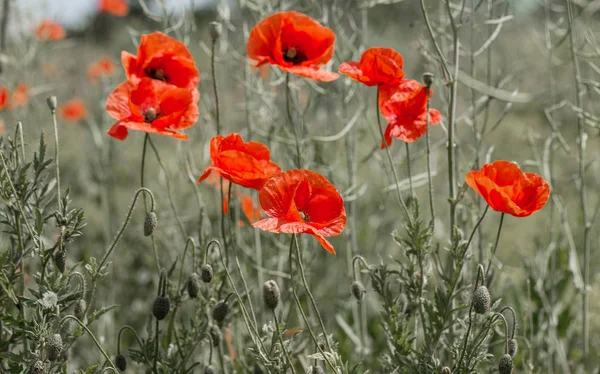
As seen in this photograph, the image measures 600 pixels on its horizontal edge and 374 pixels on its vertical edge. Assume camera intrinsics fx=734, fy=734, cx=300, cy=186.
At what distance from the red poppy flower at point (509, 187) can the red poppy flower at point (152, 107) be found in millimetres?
673

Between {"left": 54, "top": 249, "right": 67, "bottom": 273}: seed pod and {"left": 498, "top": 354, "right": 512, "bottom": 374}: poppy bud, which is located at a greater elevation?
{"left": 54, "top": 249, "right": 67, "bottom": 273}: seed pod

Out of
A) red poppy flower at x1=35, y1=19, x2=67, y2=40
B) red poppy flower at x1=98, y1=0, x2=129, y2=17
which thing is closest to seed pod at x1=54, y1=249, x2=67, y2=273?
red poppy flower at x1=35, y1=19, x2=67, y2=40

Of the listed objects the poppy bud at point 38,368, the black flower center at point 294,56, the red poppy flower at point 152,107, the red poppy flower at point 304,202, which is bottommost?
the poppy bud at point 38,368

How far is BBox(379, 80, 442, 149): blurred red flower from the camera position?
1.75 metres

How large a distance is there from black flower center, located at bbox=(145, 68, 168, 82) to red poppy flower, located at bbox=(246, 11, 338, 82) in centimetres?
23

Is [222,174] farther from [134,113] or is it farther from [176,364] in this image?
[176,364]

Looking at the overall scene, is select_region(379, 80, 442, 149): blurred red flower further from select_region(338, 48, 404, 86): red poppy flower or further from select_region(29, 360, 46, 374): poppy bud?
select_region(29, 360, 46, 374): poppy bud

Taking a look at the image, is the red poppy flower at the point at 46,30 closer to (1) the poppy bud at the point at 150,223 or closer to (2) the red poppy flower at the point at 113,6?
(2) the red poppy flower at the point at 113,6

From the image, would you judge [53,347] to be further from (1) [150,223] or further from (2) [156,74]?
(2) [156,74]

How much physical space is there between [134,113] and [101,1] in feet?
14.5

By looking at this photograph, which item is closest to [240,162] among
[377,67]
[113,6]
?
[377,67]

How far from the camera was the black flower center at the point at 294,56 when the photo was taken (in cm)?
185

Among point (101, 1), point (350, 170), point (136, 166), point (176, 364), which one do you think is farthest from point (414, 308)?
point (136, 166)

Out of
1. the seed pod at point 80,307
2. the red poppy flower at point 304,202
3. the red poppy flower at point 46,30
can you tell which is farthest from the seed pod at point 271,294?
the red poppy flower at point 46,30
